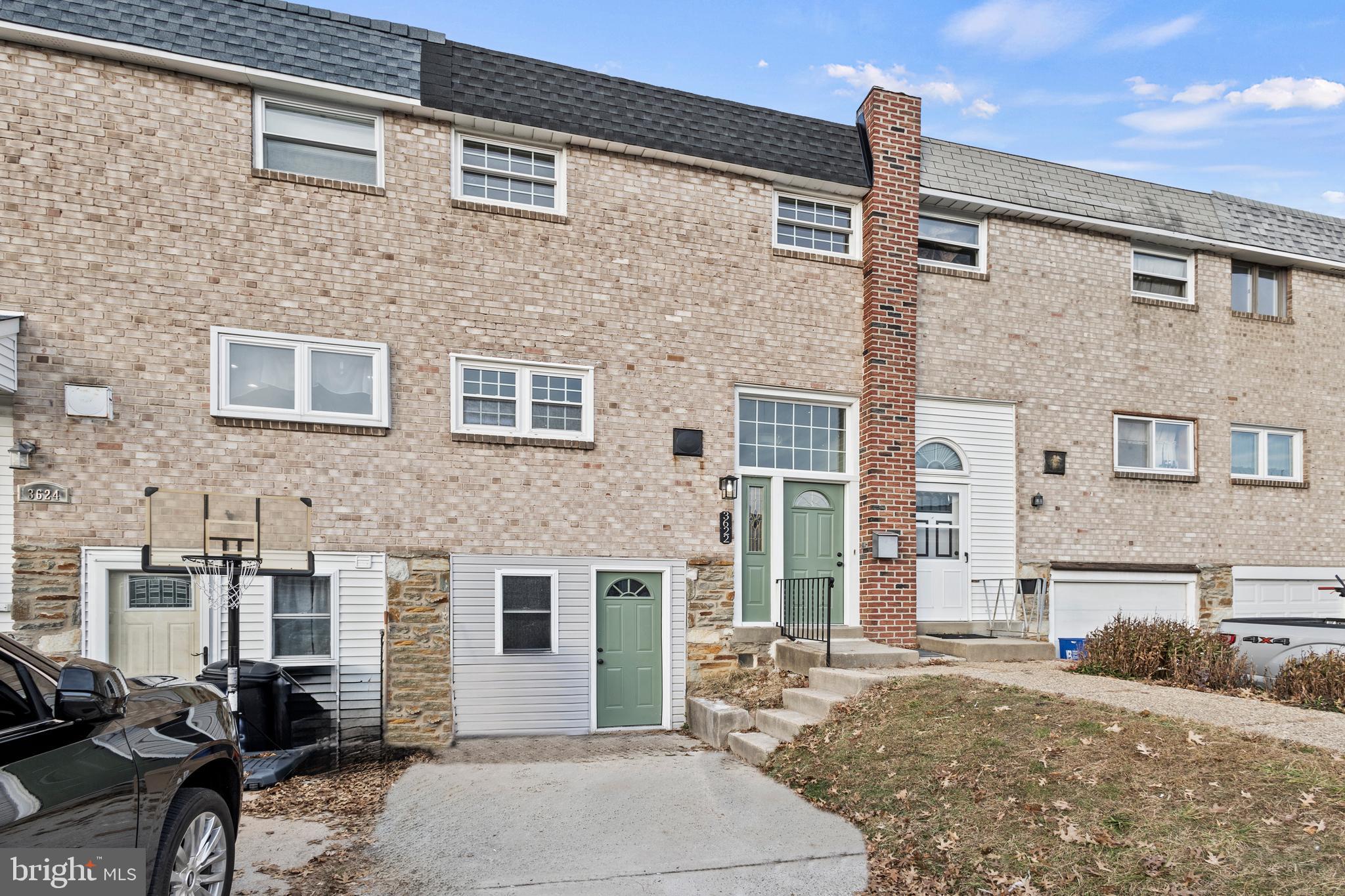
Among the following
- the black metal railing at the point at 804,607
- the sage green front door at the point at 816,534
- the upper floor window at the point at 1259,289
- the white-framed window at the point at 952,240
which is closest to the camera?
the black metal railing at the point at 804,607

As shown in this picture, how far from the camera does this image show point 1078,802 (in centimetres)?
522

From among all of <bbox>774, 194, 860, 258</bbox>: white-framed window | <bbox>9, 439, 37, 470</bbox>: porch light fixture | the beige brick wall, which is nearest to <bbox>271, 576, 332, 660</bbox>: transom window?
<bbox>9, 439, 37, 470</bbox>: porch light fixture

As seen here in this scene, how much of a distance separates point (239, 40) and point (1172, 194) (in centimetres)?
1274

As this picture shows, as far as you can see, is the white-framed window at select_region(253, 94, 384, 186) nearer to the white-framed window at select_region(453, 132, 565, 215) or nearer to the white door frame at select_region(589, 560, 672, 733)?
the white-framed window at select_region(453, 132, 565, 215)

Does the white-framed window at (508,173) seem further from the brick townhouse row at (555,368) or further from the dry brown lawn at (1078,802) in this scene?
the dry brown lawn at (1078,802)

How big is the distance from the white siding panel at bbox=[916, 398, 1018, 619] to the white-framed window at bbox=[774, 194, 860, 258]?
2.42 m

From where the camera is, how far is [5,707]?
9.65 feet

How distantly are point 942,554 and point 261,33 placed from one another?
32.9 feet

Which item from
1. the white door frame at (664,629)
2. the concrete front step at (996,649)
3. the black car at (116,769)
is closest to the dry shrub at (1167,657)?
the concrete front step at (996,649)

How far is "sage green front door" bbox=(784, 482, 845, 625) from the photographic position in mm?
10906

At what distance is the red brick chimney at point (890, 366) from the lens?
10766 mm

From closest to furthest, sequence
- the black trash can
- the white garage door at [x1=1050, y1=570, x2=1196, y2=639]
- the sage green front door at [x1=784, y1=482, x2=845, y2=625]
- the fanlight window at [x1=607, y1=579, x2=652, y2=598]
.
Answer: the black trash can, the fanlight window at [x1=607, y1=579, x2=652, y2=598], the sage green front door at [x1=784, y1=482, x2=845, y2=625], the white garage door at [x1=1050, y1=570, x2=1196, y2=639]

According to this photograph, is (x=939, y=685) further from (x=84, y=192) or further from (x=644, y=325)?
(x=84, y=192)

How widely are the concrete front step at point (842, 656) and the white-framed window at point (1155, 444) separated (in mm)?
5115
